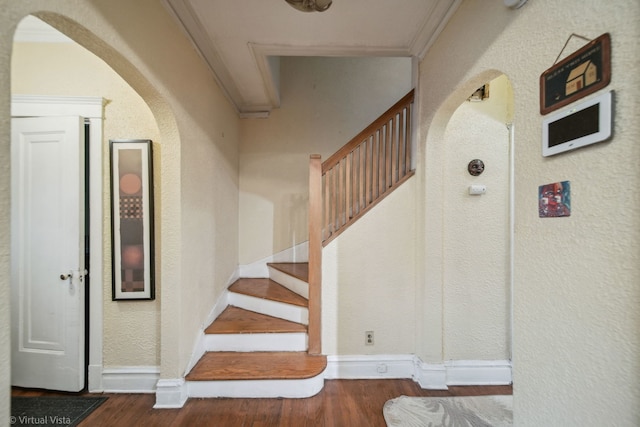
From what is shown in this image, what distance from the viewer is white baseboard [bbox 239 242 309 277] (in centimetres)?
337

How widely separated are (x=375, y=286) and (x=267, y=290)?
1198mm

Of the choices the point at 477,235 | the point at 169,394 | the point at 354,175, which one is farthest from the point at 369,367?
the point at 354,175

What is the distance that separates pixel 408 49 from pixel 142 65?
6.46 ft

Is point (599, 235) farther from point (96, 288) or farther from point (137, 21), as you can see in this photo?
point (96, 288)

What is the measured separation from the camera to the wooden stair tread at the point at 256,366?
77.2 inches

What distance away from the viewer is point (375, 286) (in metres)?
2.25

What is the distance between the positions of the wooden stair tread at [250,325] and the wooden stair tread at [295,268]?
45 cm

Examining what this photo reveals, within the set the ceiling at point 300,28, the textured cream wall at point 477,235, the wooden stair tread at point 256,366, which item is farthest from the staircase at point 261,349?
the ceiling at point 300,28

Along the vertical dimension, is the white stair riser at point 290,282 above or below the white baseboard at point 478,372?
above

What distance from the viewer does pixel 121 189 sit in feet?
6.80

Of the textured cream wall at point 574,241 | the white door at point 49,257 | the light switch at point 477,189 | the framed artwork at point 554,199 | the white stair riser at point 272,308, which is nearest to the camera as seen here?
the textured cream wall at point 574,241

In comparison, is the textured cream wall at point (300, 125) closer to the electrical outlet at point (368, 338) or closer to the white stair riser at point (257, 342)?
the white stair riser at point (257, 342)

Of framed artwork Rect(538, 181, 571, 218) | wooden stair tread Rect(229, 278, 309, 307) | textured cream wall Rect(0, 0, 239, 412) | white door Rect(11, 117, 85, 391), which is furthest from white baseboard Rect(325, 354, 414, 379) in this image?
white door Rect(11, 117, 85, 391)

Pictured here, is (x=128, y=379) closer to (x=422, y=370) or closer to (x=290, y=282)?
(x=290, y=282)
